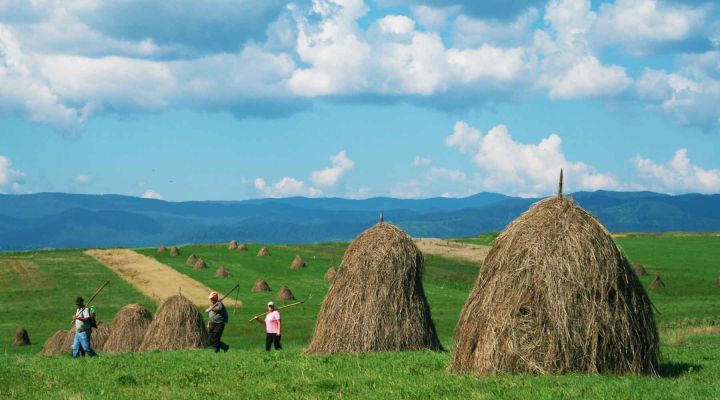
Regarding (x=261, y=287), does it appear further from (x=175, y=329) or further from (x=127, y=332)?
(x=175, y=329)

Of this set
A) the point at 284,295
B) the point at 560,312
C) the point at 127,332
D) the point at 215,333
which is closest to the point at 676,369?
the point at 560,312

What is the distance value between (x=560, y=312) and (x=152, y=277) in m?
62.3

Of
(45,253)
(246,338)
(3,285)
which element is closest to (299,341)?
(246,338)

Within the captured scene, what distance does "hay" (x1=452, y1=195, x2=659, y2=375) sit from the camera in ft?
59.0

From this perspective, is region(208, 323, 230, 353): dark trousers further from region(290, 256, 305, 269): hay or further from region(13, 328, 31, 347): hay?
region(290, 256, 305, 269): hay

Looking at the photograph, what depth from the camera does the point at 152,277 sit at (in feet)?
250

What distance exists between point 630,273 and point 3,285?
212 feet

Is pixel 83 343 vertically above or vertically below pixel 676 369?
below

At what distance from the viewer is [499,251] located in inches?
750

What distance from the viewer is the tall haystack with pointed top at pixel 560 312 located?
18.0 meters

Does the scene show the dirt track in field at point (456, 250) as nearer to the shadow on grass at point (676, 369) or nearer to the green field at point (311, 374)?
the green field at point (311, 374)

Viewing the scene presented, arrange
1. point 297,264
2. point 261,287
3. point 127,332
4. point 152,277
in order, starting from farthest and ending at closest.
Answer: point 297,264, point 152,277, point 261,287, point 127,332

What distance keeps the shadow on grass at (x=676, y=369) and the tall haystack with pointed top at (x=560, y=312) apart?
1.46 feet

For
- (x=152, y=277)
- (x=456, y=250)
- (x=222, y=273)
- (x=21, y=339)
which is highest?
(x=456, y=250)
